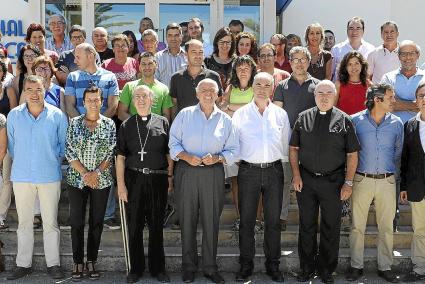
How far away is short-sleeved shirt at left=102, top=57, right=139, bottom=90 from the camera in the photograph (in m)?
6.95

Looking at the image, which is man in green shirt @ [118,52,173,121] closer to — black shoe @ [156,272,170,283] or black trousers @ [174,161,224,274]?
black trousers @ [174,161,224,274]

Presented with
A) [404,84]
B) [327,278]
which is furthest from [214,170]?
[404,84]

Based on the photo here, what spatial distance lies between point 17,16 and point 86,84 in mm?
5740

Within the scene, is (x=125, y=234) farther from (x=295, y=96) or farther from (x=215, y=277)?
(x=295, y=96)

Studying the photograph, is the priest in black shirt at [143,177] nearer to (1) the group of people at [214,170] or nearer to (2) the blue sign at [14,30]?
(1) the group of people at [214,170]

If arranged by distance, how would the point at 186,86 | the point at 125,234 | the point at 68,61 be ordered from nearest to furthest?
the point at 125,234
the point at 186,86
the point at 68,61

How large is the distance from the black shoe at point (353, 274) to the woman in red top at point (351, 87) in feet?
5.47

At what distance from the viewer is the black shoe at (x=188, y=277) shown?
18.3 ft

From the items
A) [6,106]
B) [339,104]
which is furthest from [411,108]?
[6,106]

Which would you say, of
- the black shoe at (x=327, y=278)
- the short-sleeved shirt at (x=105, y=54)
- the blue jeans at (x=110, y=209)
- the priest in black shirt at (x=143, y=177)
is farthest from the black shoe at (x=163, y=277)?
the short-sleeved shirt at (x=105, y=54)

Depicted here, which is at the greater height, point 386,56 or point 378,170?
point 386,56

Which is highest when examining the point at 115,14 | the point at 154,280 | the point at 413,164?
the point at 115,14

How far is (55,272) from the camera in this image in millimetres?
5684

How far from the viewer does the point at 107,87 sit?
6.28 m
